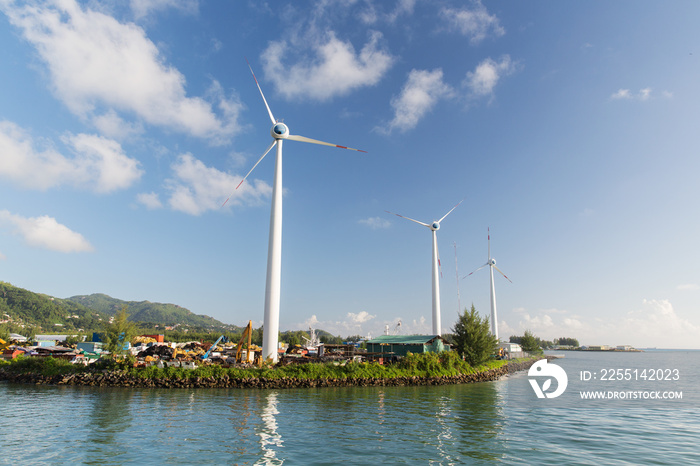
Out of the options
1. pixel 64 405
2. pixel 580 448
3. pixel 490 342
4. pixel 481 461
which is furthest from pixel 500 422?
pixel 490 342

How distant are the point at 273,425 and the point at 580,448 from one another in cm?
2168

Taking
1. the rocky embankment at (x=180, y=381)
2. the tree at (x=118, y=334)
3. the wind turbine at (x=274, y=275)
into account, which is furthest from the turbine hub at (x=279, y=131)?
the rocky embankment at (x=180, y=381)

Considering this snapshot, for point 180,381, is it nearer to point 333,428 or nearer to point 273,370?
point 273,370

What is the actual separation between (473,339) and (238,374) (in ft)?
158

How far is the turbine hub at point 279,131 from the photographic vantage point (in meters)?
71.8

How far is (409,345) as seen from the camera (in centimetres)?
8188

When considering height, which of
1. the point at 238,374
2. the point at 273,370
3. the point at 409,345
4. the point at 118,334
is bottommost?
the point at 238,374

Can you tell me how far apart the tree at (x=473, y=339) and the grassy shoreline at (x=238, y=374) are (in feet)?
30.5

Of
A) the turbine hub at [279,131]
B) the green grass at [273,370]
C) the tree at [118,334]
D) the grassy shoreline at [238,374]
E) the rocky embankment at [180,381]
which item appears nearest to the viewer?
the rocky embankment at [180,381]

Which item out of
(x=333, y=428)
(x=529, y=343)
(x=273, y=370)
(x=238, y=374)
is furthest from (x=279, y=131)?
(x=529, y=343)

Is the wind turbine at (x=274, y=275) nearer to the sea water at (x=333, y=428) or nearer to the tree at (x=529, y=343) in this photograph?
the sea water at (x=333, y=428)

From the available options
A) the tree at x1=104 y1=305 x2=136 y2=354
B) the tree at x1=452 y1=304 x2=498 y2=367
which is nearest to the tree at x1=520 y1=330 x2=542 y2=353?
the tree at x1=452 y1=304 x2=498 y2=367

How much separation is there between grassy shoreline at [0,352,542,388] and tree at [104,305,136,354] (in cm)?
305

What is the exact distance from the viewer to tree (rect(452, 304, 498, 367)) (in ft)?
262
